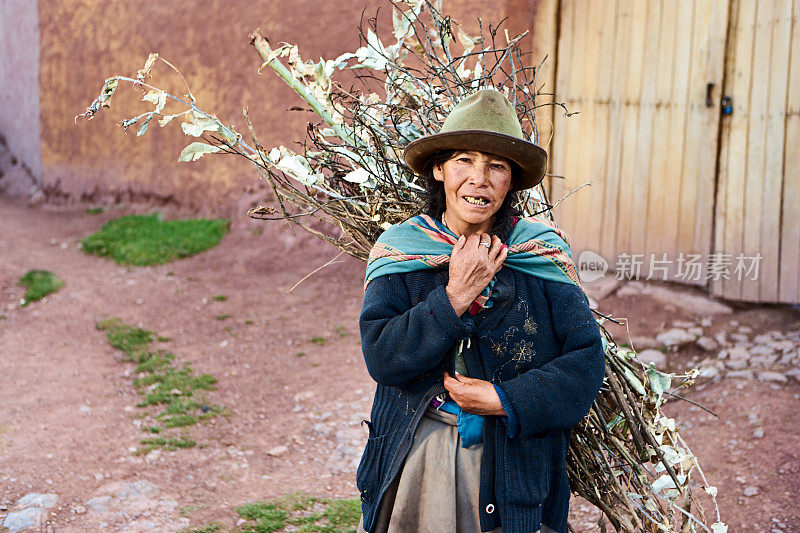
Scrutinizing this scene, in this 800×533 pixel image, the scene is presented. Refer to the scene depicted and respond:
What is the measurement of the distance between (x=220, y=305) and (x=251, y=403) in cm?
172

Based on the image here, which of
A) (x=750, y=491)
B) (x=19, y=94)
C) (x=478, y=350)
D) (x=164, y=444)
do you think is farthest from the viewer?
(x=19, y=94)

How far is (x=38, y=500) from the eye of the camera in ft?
11.3

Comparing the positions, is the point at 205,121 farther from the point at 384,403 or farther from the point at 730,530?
the point at 730,530

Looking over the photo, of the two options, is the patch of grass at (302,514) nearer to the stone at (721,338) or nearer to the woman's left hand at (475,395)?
the woman's left hand at (475,395)

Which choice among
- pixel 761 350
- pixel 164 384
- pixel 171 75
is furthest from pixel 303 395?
pixel 171 75

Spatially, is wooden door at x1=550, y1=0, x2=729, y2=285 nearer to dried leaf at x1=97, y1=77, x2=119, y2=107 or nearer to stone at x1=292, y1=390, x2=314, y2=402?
stone at x1=292, y1=390, x2=314, y2=402

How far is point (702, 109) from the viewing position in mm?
5453

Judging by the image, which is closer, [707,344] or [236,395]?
[236,395]

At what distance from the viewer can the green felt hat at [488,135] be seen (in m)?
1.90

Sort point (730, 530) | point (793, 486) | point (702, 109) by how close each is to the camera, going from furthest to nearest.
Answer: point (702, 109) < point (793, 486) < point (730, 530)

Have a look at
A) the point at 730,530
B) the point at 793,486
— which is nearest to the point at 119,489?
the point at 730,530

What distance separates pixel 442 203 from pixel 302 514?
1.93 meters

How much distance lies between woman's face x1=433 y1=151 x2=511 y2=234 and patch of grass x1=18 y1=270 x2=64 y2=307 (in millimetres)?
5397

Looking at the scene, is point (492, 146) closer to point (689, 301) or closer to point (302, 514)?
point (302, 514)
